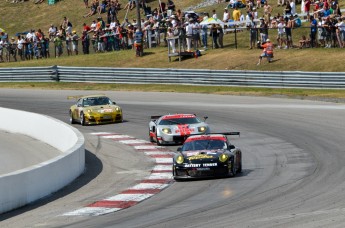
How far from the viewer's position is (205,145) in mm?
22516

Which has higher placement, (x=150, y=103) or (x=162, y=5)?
(x=162, y=5)

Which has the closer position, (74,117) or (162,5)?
(74,117)

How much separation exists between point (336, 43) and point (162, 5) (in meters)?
14.8

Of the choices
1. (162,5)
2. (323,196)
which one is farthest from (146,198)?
(162,5)

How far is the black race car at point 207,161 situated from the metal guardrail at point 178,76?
18.1 m

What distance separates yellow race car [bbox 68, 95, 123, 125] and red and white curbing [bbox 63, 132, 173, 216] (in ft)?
18.8

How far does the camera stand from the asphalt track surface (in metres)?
16.4

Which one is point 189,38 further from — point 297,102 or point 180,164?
point 180,164

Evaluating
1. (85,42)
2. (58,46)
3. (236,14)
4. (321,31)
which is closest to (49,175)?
(321,31)

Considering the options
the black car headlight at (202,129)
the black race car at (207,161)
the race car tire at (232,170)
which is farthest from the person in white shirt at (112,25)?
the race car tire at (232,170)

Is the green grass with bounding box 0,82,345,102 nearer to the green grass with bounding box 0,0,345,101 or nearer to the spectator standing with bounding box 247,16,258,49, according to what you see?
the green grass with bounding box 0,0,345,101

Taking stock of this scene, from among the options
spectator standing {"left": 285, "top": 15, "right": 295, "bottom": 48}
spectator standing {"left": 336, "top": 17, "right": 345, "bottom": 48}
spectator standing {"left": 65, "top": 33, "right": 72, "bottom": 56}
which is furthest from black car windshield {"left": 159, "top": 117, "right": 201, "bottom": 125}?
spectator standing {"left": 65, "top": 33, "right": 72, "bottom": 56}

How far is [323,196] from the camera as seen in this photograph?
58.4ft

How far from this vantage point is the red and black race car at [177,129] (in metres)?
28.1
